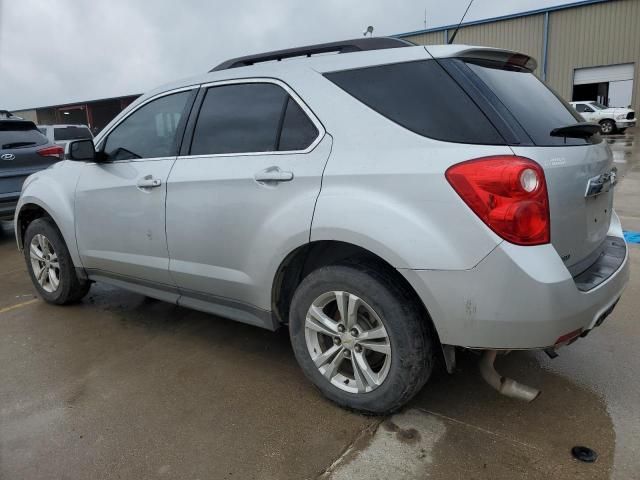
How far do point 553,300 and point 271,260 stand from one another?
1.36 meters

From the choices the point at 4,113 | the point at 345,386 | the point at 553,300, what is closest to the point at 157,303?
the point at 345,386

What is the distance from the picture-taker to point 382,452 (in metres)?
2.33

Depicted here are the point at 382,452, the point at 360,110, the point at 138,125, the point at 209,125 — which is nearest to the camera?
the point at 382,452

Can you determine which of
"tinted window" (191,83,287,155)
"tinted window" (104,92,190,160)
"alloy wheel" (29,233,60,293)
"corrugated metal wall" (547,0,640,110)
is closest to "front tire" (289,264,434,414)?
"tinted window" (191,83,287,155)

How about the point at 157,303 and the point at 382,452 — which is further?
the point at 157,303

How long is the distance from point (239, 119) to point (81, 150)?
52.4 inches

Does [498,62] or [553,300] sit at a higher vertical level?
[498,62]

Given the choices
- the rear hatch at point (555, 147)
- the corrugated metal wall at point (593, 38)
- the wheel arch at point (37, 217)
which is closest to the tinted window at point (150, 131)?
the wheel arch at point (37, 217)

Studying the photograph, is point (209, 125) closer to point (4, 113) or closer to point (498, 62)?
point (498, 62)

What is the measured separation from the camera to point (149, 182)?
3258 mm

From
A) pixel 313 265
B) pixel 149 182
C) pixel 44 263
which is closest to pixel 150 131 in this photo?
pixel 149 182

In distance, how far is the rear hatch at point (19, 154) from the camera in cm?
683

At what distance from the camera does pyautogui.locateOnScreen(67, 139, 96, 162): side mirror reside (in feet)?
11.7

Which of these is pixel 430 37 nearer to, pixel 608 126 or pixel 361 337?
pixel 608 126
